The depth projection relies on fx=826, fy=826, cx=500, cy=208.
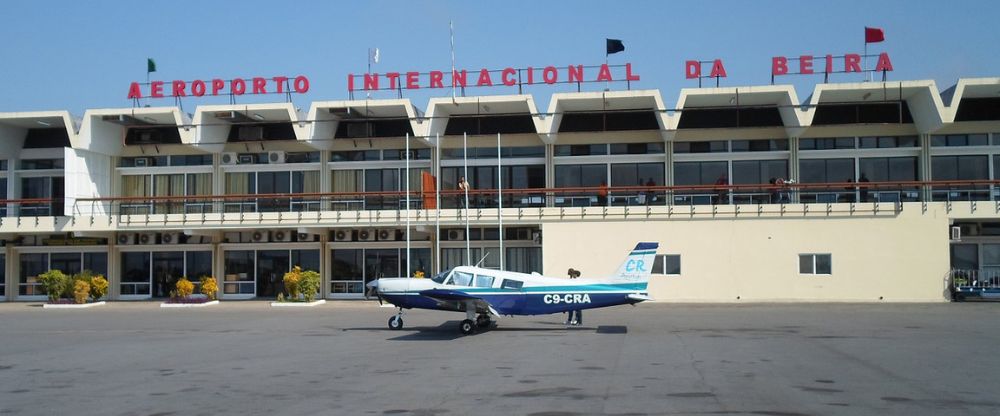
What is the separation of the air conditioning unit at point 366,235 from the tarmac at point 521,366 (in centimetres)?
1059

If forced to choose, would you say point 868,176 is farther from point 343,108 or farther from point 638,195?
point 343,108

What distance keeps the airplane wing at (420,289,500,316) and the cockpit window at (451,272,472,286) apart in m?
0.45

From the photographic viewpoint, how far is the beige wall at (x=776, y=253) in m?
30.6

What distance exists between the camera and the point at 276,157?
38469 mm

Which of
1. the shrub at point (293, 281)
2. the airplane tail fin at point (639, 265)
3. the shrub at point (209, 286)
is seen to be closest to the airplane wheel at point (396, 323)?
the airplane tail fin at point (639, 265)

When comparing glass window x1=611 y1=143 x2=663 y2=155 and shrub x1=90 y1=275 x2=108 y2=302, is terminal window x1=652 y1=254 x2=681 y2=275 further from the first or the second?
shrub x1=90 y1=275 x2=108 y2=302

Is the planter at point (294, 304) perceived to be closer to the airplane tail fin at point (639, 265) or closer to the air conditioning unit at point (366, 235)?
the air conditioning unit at point (366, 235)

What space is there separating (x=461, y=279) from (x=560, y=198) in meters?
14.1

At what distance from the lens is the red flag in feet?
109

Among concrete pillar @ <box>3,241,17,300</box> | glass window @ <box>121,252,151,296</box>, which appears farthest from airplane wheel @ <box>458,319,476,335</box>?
concrete pillar @ <box>3,241,17,300</box>

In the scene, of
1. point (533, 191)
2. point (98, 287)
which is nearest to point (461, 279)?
point (533, 191)

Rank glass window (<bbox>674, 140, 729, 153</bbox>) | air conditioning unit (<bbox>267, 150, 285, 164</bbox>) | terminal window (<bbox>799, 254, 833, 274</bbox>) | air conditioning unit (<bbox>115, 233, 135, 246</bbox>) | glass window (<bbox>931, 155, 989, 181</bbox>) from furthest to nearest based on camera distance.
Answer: air conditioning unit (<bbox>267, 150, 285, 164</bbox>), air conditioning unit (<bbox>115, 233, 135, 246</bbox>), glass window (<bbox>674, 140, 729, 153</bbox>), glass window (<bbox>931, 155, 989, 181</bbox>), terminal window (<bbox>799, 254, 833, 274</bbox>)

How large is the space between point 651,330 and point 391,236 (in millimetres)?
17716

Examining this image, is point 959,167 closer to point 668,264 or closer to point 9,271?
point 668,264
